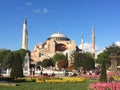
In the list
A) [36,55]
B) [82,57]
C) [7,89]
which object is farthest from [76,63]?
[36,55]

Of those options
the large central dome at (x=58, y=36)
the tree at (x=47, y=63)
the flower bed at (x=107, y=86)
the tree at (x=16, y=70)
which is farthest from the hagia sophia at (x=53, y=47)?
the flower bed at (x=107, y=86)

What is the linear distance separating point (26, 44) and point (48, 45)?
14392 mm

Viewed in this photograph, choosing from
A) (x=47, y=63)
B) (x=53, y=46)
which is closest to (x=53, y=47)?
(x=53, y=46)

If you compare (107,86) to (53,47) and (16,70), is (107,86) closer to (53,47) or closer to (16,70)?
(16,70)

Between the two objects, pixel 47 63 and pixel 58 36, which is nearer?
pixel 47 63

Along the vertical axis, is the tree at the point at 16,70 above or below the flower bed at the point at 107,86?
above

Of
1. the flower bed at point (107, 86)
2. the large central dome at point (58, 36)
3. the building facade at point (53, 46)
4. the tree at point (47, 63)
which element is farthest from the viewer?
the large central dome at point (58, 36)

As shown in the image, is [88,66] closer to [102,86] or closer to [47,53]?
[102,86]

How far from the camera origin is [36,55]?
97.0m

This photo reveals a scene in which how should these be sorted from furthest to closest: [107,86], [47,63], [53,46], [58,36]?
1. [58,36]
2. [53,46]
3. [47,63]
4. [107,86]

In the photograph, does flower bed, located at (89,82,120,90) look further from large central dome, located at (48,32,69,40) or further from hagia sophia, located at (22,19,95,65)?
large central dome, located at (48,32,69,40)

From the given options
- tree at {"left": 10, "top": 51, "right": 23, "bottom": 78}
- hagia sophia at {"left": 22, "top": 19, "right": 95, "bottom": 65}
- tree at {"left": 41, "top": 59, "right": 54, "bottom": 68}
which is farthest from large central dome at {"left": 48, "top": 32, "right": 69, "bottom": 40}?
tree at {"left": 10, "top": 51, "right": 23, "bottom": 78}

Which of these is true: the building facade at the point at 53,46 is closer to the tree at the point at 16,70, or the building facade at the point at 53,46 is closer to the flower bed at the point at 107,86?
the tree at the point at 16,70

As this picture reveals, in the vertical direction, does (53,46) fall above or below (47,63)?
above
